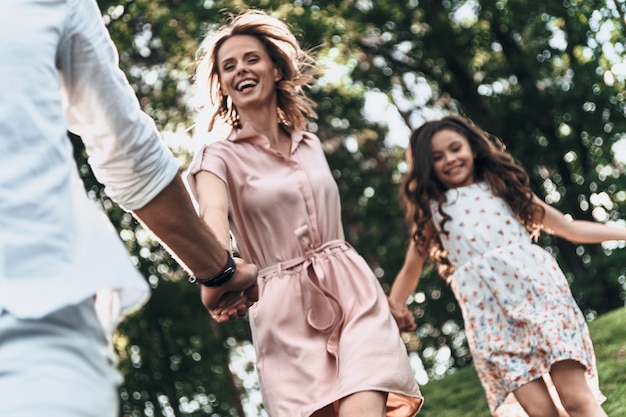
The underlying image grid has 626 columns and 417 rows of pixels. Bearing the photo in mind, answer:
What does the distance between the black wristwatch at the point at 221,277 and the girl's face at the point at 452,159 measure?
11.6 ft

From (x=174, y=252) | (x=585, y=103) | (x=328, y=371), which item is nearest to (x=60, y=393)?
(x=174, y=252)

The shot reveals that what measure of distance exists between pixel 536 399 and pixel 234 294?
2916mm

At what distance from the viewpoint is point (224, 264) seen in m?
2.77

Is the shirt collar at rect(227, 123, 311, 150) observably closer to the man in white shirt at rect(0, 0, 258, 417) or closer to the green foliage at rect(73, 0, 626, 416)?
the man in white shirt at rect(0, 0, 258, 417)

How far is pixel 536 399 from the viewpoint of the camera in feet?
18.3

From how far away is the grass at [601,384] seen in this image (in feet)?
28.2

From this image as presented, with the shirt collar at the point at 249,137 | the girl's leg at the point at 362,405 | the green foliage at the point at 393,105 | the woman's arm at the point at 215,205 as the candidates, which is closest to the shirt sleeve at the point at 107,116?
the woman's arm at the point at 215,205

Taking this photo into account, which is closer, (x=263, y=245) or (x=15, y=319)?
(x=15, y=319)

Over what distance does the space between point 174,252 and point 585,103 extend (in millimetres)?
16959

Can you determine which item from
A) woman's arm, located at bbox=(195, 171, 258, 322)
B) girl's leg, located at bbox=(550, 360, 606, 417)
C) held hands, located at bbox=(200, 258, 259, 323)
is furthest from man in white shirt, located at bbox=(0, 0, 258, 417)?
girl's leg, located at bbox=(550, 360, 606, 417)

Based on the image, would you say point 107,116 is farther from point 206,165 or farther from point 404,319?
point 404,319

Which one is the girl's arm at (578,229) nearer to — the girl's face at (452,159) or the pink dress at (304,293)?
the girl's face at (452,159)

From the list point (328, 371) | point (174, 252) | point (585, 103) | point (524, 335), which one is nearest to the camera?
point (174, 252)

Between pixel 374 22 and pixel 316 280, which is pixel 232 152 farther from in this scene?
pixel 374 22
